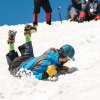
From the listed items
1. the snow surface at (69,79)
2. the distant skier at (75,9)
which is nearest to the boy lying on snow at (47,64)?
the snow surface at (69,79)

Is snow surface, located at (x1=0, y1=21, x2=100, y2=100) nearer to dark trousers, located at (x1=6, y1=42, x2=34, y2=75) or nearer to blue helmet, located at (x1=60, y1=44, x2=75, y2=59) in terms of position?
dark trousers, located at (x1=6, y1=42, x2=34, y2=75)

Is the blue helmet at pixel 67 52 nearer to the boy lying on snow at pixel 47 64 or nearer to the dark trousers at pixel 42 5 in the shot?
the boy lying on snow at pixel 47 64

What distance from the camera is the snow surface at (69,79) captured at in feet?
25.3

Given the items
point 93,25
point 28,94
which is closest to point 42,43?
point 93,25

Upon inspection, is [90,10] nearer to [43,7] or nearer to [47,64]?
[43,7]

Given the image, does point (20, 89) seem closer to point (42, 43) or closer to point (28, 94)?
point (28, 94)

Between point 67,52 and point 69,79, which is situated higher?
point 67,52

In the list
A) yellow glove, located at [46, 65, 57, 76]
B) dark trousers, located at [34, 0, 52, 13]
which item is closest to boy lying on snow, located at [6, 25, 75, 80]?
yellow glove, located at [46, 65, 57, 76]

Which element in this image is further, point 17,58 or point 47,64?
point 17,58

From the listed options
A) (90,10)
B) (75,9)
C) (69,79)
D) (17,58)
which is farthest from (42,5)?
(69,79)

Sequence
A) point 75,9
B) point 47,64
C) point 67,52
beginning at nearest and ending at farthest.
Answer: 1. point 47,64
2. point 67,52
3. point 75,9

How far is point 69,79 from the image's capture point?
8.59 meters

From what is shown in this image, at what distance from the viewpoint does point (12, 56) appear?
10570mm

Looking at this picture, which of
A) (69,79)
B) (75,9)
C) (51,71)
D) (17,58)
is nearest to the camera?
(69,79)
